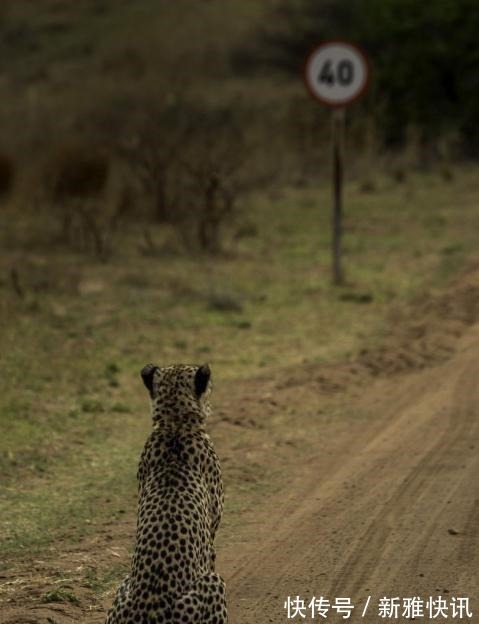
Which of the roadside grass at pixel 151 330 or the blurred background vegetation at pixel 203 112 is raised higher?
the blurred background vegetation at pixel 203 112

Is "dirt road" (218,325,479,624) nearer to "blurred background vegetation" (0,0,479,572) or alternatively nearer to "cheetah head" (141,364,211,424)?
"blurred background vegetation" (0,0,479,572)

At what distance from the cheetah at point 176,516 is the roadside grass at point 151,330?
1.04 metres

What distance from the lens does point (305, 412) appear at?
7742 millimetres

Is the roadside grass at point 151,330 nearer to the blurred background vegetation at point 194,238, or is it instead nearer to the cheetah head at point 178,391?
the blurred background vegetation at point 194,238

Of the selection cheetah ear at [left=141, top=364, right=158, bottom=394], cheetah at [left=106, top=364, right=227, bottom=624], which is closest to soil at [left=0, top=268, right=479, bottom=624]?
cheetah at [left=106, top=364, right=227, bottom=624]

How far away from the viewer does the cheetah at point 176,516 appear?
3682mm

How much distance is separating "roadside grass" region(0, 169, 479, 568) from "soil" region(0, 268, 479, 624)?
0.73 feet

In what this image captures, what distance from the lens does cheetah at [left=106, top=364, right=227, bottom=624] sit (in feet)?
12.1

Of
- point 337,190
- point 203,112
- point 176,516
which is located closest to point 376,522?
point 176,516

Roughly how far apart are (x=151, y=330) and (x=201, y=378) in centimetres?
574

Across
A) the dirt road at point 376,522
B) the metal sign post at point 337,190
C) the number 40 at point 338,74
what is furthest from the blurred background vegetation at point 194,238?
the number 40 at point 338,74

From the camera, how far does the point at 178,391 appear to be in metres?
4.51

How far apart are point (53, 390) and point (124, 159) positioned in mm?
9809

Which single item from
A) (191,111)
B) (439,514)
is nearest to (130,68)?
(191,111)
